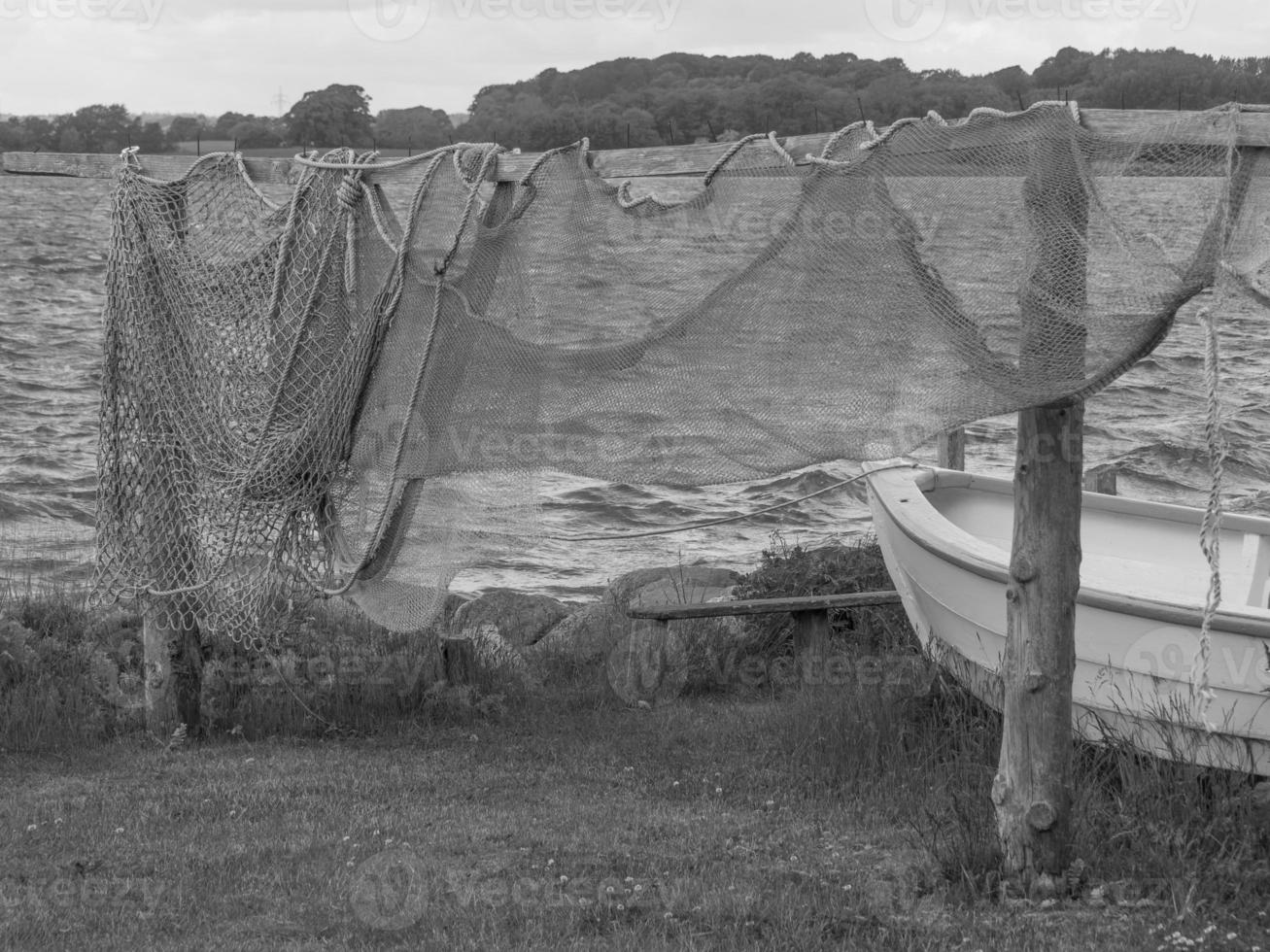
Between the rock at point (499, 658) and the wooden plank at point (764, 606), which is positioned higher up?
the wooden plank at point (764, 606)

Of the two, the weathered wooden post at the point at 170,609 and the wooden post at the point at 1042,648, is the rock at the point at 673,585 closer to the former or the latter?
the weathered wooden post at the point at 170,609

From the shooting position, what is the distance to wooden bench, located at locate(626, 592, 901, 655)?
8.60 m

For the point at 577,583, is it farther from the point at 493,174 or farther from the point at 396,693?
the point at 493,174

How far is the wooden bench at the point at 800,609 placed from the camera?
860 centimetres

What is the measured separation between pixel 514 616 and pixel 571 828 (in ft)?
15.4

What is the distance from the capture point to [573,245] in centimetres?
562

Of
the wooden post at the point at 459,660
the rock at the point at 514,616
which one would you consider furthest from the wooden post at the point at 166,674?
the rock at the point at 514,616

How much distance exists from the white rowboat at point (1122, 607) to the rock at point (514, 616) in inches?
113

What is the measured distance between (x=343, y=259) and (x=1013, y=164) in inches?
118

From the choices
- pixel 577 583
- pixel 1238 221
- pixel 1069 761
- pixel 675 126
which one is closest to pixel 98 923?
pixel 1069 761

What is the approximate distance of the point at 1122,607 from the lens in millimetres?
6359
